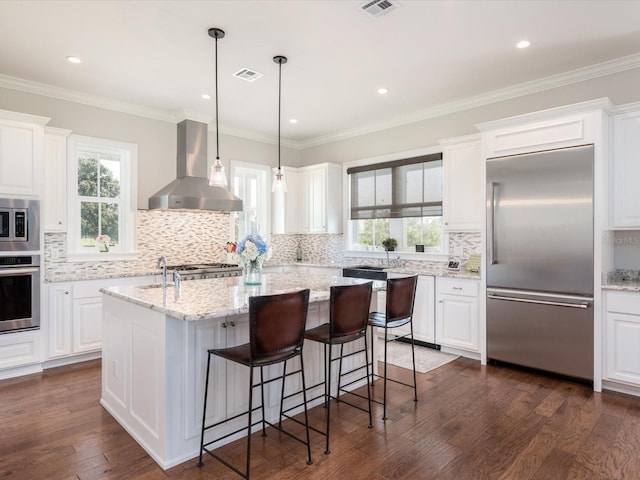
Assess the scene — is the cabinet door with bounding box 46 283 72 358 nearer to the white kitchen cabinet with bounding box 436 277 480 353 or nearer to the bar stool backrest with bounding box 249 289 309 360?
the bar stool backrest with bounding box 249 289 309 360

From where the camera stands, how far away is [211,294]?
2787mm

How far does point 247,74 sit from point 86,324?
10.2ft

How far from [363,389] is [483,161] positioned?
8.45 ft

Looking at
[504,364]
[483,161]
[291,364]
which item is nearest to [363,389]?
[291,364]

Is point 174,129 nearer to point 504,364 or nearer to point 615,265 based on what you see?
point 504,364

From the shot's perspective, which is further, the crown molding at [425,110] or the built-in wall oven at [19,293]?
the crown molding at [425,110]

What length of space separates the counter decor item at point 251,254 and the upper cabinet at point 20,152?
232cm

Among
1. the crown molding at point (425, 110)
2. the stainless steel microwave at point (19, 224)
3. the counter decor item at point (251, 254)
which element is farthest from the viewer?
the crown molding at point (425, 110)

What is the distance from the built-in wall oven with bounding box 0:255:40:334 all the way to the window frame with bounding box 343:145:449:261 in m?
3.91

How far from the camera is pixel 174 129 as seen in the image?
5223mm

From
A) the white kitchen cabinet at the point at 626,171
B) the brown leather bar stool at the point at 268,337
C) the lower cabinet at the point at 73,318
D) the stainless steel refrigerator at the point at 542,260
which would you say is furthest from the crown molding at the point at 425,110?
the brown leather bar stool at the point at 268,337

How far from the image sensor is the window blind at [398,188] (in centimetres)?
505

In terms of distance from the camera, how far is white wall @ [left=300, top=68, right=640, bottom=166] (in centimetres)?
372

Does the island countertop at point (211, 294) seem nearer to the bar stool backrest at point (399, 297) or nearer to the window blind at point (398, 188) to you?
the bar stool backrest at point (399, 297)
